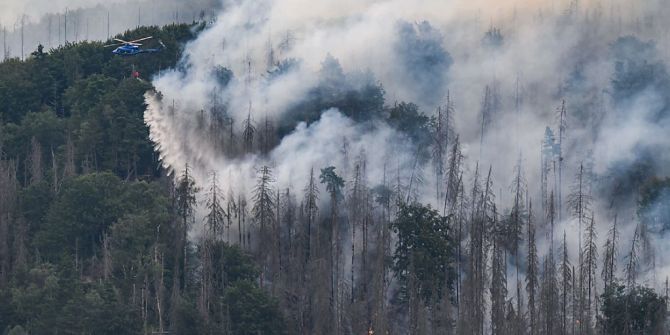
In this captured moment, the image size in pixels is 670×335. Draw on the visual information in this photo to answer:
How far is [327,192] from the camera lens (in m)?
162

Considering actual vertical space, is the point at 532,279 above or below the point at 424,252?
below

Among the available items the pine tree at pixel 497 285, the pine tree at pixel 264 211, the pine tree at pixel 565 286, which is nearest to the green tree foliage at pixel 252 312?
the pine tree at pixel 264 211

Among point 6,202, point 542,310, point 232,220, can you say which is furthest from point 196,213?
point 542,310

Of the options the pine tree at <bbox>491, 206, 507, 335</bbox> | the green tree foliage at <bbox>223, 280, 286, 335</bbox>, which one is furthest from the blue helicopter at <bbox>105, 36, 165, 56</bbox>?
the green tree foliage at <bbox>223, 280, 286, 335</bbox>

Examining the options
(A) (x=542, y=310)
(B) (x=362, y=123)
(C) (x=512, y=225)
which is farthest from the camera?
(B) (x=362, y=123)

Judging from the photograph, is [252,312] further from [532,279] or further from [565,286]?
[565,286]

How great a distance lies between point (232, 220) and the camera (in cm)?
16325

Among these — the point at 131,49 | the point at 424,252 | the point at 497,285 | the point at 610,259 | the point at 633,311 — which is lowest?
the point at 633,311

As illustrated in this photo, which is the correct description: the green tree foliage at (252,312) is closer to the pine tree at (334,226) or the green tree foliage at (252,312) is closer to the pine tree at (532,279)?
the pine tree at (334,226)

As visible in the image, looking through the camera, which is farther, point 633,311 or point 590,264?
point 590,264

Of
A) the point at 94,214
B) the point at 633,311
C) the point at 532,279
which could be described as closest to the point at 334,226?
the point at 532,279

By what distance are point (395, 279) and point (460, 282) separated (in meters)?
4.86

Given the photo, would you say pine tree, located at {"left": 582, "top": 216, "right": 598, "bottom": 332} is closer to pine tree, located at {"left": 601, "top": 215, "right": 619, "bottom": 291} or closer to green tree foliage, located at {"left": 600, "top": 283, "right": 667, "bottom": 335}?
pine tree, located at {"left": 601, "top": 215, "right": 619, "bottom": 291}

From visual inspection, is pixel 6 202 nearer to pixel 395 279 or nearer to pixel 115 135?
pixel 115 135
